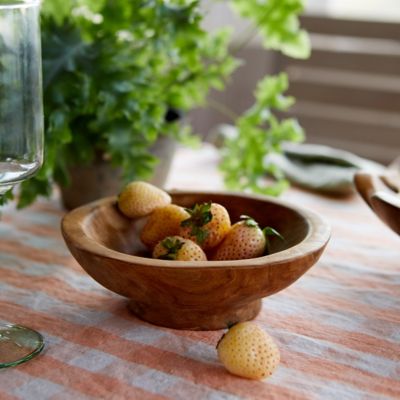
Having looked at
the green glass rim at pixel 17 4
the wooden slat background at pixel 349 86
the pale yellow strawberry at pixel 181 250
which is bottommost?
the wooden slat background at pixel 349 86

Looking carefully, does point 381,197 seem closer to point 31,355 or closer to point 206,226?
point 206,226

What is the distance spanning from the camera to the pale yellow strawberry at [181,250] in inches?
32.4

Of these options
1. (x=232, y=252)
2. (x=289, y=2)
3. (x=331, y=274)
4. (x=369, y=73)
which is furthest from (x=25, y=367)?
(x=369, y=73)

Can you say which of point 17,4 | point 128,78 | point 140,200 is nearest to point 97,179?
point 128,78

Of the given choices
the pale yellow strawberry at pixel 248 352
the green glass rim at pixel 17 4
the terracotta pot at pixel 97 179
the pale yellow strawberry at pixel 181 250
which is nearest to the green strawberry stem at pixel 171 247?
→ the pale yellow strawberry at pixel 181 250

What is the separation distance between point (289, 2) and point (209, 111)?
67.8 inches

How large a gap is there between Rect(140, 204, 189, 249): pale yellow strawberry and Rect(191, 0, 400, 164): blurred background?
171cm

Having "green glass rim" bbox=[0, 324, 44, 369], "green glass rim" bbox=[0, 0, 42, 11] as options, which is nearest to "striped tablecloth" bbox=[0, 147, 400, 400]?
"green glass rim" bbox=[0, 324, 44, 369]

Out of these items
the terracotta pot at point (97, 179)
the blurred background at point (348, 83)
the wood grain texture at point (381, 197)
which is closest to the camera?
the wood grain texture at point (381, 197)

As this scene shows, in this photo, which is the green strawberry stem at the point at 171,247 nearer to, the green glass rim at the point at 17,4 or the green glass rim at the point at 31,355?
the green glass rim at the point at 31,355

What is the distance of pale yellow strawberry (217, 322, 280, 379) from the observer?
2.44ft

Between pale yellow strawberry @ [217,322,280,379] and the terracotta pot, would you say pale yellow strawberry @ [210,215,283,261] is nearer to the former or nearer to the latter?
pale yellow strawberry @ [217,322,280,379]

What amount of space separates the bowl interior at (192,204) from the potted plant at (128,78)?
194 millimetres

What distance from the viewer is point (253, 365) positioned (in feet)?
2.44
